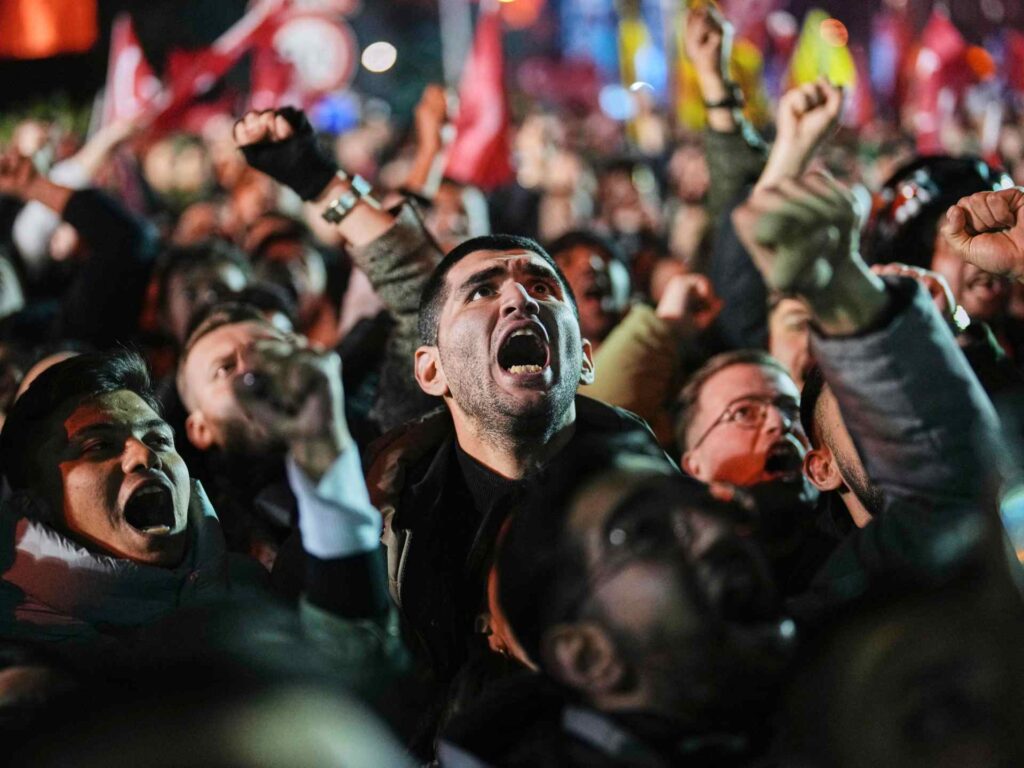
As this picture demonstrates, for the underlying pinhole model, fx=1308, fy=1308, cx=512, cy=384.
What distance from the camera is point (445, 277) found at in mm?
3291

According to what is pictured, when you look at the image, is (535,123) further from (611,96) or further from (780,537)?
(611,96)

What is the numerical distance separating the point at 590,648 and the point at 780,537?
1.08 meters

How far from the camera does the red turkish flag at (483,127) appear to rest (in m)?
8.23

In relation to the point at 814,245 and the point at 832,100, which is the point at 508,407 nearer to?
the point at 832,100

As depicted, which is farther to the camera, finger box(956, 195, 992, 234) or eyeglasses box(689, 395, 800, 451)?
eyeglasses box(689, 395, 800, 451)

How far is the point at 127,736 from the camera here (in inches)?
72.9

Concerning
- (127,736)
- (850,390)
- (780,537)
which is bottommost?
(780,537)

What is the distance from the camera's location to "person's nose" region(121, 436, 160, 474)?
2807mm

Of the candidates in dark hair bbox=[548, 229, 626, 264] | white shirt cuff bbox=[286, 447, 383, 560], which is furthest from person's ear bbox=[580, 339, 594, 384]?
dark hair bbox=[548, 229, 626, 264]

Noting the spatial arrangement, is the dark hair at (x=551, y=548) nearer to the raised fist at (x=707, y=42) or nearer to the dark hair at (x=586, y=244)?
the raised fist at (x=707, y=42)

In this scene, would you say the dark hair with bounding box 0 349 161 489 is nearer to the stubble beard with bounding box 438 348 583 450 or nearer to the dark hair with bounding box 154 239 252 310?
the stubble beard with bounding box 438 348 583 450

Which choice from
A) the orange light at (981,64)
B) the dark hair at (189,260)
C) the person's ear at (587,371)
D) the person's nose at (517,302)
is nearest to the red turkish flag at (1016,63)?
the orange light at (981,64)

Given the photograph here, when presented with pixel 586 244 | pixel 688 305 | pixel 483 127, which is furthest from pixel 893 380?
pixel 483 127

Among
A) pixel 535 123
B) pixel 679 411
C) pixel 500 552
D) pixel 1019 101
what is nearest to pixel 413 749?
pixel 500 552
